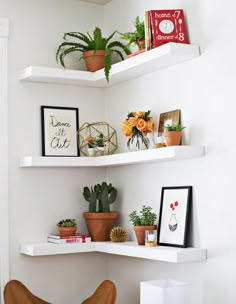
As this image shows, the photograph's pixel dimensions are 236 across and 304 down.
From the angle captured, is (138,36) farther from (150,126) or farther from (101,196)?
(101,196)

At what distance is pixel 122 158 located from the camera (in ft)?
10.9

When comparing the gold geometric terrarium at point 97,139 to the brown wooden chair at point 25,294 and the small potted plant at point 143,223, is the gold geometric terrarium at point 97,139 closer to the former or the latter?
the small potted plant at point 143,223

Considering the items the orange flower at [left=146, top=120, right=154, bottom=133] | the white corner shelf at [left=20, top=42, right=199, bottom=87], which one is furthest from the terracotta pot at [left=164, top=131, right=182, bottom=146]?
the white corner shelf at [left=20, top=42, right=199, bottom=87]

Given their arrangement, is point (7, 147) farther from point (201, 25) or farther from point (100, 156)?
point (201, 25)

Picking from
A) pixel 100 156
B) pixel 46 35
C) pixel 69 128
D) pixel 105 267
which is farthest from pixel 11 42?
pixel 105 267

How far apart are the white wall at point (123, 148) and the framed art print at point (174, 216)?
4 centimetres

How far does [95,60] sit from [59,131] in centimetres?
47

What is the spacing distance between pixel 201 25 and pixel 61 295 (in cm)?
178

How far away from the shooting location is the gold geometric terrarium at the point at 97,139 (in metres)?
3.67

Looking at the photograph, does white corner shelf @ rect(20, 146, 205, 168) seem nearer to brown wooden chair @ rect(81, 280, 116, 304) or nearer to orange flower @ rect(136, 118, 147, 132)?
orange flower @ rect(136, 118, 147, 132)

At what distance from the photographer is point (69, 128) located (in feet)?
12.2

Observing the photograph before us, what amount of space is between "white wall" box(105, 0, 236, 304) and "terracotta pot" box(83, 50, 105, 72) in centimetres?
33

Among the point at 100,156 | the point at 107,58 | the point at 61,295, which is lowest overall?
the point at 61,295

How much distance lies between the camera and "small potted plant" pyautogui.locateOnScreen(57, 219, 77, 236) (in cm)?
353
